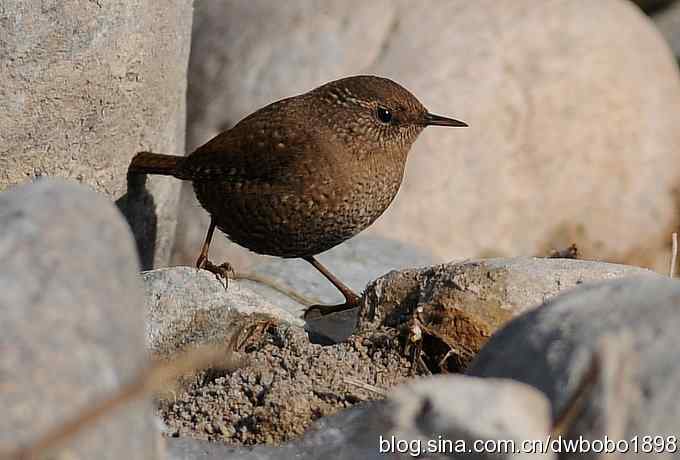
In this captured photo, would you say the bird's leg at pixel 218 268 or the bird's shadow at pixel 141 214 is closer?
the bird's leg at pixel 218 268

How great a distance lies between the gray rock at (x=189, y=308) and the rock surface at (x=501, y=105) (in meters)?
2.39

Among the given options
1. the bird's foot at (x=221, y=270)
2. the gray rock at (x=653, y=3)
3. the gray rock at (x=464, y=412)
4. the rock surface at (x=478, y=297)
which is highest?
the gray rock at (x=464, y=412)

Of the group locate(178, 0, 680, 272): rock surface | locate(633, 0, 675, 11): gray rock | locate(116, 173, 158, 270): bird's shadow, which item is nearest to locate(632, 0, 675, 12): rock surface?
locate(633, 0, 675, 11): gray rock

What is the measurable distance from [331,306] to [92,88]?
1.23m

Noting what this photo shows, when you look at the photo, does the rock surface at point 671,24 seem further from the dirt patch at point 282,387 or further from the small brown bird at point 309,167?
the dirt patch at point 282,387

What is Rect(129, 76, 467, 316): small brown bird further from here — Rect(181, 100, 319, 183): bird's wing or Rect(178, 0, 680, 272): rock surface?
Rect(178, 0, 680, 272): rock surface

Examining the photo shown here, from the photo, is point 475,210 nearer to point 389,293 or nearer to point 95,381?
point 389,293

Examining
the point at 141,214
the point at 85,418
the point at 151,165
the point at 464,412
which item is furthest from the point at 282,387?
the point at 141,214

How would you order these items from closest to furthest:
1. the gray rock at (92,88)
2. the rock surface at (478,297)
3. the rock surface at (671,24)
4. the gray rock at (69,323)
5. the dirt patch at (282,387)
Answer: the gray rock at (69,323) → the dirt patch at (282,387) → the rock surface at (478,297) → the gray rock at (92,88) → the rock surface at (671,24)

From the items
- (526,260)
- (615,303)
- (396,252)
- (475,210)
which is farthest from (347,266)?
(615,303)

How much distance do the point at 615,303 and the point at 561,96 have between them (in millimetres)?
4137

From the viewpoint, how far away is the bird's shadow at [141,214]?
15.7ft

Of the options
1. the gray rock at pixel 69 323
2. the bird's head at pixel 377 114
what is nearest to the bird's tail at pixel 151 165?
the bird's head at pixel 377 114

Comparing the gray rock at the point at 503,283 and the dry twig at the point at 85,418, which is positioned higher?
the dry twig at the point at 85,418
